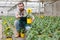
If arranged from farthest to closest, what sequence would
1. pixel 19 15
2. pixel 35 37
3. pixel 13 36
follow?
1. pixel 13 36
2. pixel 19 15
3. pixel 35 37

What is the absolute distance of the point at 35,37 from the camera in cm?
305

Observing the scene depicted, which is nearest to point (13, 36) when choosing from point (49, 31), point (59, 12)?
point (49, 31)

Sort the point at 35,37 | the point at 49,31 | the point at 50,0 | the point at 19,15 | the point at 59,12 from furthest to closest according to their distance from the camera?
the point at 50,0
the point at 59,12
the point at 19,15
the point at 49,31
the point at 35,37

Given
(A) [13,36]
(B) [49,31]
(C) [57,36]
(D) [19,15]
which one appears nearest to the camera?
(C) [57,36]

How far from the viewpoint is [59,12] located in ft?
33.2

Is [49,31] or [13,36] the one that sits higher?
[49,31]

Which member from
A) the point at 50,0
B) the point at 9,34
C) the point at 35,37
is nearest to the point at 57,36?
the point at 35,37

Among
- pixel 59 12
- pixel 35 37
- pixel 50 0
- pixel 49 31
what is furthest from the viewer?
pixel 50 0

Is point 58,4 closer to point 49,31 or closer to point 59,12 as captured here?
point 59,12

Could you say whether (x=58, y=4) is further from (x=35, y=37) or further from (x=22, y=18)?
(x=35, y=37)

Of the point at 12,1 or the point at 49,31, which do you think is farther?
the point at 12,1

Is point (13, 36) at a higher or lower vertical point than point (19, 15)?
lower

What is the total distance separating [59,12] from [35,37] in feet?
23.8

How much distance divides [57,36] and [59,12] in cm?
774
